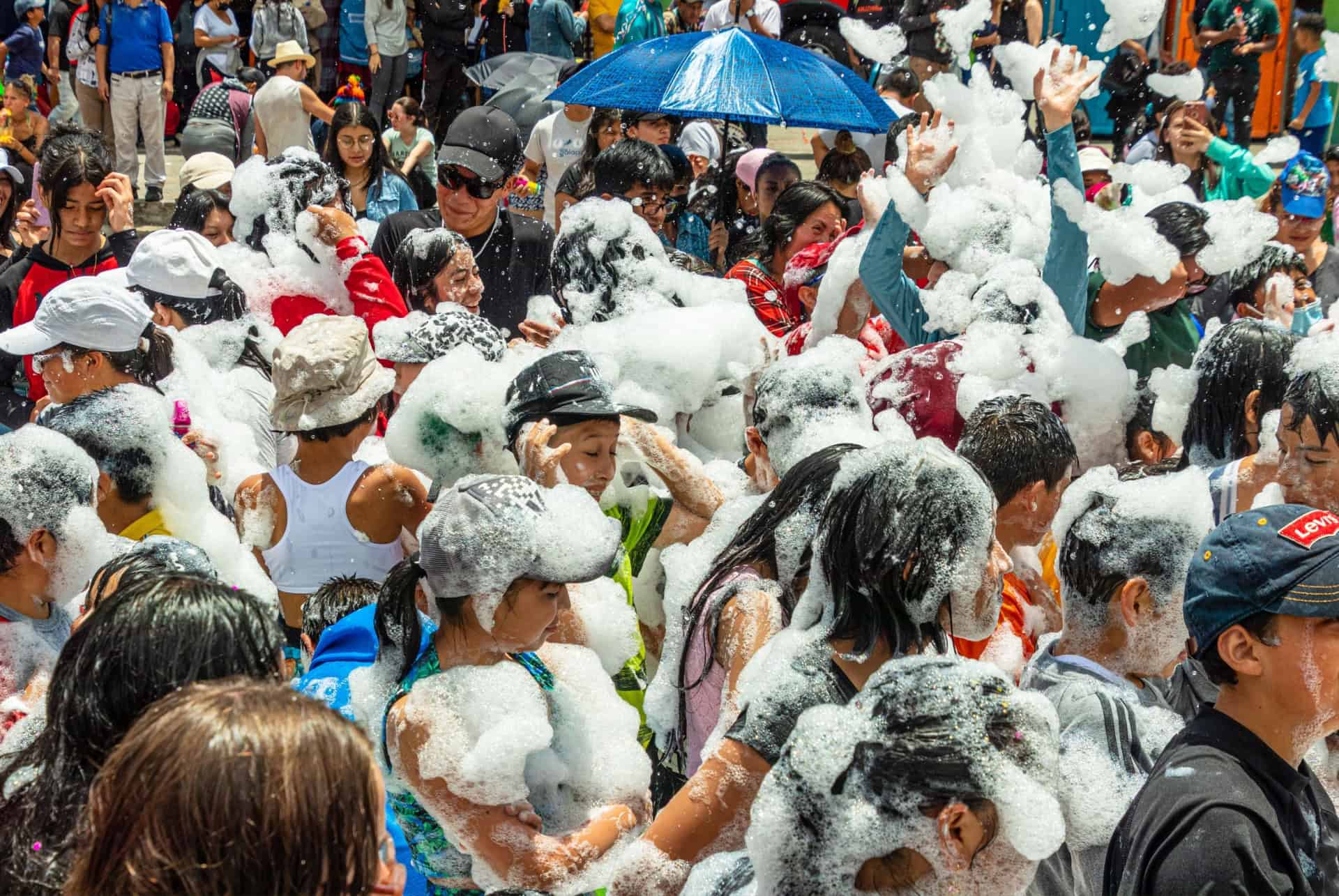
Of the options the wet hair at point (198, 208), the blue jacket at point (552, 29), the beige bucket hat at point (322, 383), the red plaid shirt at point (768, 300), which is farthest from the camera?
the blue jacket at point (552, 29)

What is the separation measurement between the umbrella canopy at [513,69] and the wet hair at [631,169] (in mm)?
4830

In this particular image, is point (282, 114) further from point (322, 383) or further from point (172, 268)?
point (322, 383)

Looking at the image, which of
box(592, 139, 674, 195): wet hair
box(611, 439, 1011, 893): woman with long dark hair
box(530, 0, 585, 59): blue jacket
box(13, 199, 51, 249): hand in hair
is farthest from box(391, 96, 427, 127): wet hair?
box(611, 439, 1011, 893): woman with long dark hair

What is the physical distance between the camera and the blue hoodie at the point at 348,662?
2.73m

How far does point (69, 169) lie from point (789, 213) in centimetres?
277

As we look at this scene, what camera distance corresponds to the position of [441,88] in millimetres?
12180

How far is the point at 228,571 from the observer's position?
3.55m

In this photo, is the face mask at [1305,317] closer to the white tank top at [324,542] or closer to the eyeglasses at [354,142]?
the white tank top at [324,542]

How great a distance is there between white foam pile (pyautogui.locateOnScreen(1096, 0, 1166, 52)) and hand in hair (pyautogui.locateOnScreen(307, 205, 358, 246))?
2705 mm

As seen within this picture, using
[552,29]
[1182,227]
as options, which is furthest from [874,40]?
[552,29]

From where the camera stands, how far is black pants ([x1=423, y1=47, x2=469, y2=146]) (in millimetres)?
12094

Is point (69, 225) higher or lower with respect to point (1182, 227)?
lower

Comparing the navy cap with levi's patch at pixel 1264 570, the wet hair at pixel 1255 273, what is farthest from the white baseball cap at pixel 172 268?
the wet hair at pixel 1255 273

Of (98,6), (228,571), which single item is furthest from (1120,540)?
(98,6)
